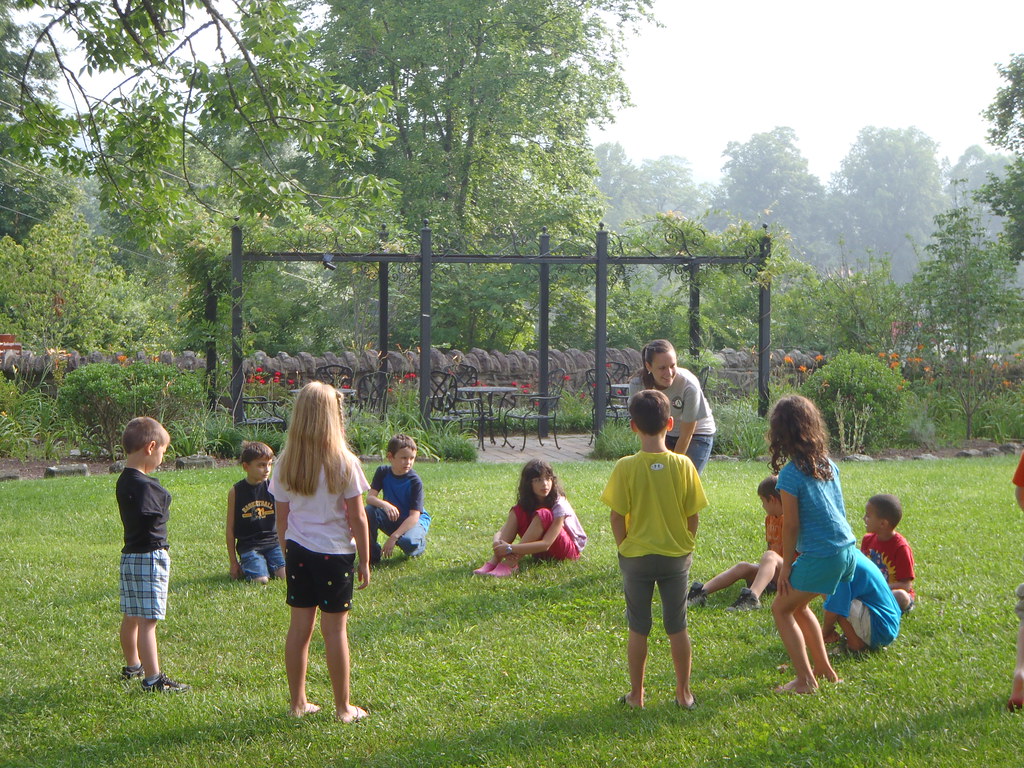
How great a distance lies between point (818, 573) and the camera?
13.3 feet

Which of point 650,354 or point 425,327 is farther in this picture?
point 425,327

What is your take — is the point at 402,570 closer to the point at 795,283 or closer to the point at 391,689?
the point at 391,689

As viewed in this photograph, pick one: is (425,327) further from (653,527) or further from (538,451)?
(653,527)

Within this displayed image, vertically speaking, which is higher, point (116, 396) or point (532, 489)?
point (116, 396)

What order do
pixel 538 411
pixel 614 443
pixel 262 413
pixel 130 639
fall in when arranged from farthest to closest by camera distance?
1. pixel 538 411
2. pixel 262 413
3. pixel 614 443
4. pixel 130 639

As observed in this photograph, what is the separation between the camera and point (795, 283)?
23375 mm

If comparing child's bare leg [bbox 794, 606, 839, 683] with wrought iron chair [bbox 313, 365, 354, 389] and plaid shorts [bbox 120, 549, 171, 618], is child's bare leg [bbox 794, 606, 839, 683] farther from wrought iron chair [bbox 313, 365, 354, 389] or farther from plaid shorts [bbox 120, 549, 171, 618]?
wrought iron chair [bbox 313, 365, 354, 389]

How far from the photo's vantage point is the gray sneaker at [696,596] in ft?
18.2

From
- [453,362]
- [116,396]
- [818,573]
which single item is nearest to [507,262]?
[453,362]

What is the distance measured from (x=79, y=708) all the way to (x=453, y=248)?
18516mm

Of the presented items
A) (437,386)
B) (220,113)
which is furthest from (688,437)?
(437,386)

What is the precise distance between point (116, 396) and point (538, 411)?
6.16 m

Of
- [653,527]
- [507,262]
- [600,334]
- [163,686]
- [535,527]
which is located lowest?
[163,686]

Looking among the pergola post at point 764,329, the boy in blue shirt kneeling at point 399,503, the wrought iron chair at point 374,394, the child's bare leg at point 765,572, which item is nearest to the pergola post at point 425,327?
the wrought iron chair at point 374,394
